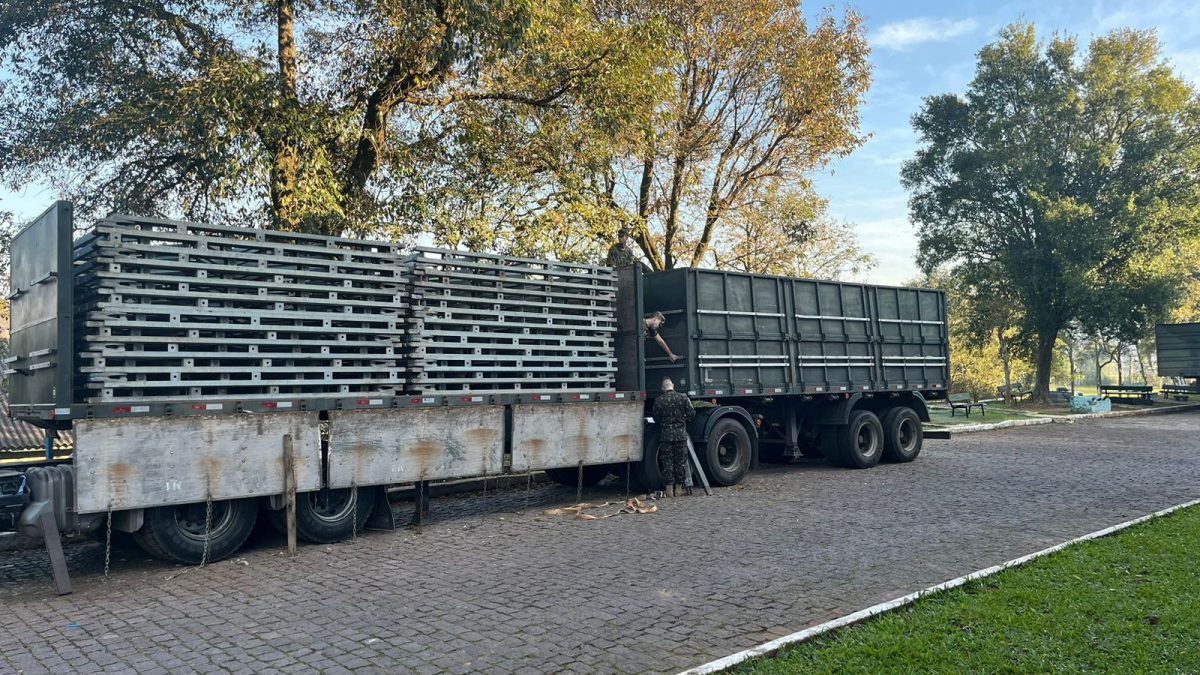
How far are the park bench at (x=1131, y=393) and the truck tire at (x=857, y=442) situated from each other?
82.7ft

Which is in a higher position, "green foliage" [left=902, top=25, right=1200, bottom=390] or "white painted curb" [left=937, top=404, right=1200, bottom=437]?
"green foliage" [left=902, top=25, right=1200, bottom=390]

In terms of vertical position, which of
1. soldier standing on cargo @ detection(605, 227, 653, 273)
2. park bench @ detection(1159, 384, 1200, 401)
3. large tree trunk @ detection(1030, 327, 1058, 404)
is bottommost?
park bench @ detection(1159, 384, 1200, 401)

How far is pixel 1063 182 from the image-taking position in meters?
34.2

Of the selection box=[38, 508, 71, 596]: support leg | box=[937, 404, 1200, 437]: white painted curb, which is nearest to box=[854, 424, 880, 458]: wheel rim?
box=[937, 404, 1200, 437]: white painted curb

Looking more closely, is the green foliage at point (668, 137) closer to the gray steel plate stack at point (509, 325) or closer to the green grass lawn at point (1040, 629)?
the gray steel plate stack at point (509, 325)

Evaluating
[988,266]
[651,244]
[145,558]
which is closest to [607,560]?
[145,558]

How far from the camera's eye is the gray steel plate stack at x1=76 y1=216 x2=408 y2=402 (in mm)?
8086

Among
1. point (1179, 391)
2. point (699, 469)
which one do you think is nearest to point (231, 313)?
point (699, 469)

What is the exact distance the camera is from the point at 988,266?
117 ft

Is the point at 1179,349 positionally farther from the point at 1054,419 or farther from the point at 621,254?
the point at 621,254

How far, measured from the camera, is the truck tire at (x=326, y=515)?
902cm

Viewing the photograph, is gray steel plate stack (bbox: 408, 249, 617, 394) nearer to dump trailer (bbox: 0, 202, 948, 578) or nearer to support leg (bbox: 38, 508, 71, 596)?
dump trailer (bbox: 0, 202, 948, 578)

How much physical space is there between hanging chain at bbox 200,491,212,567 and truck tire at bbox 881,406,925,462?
39.4 feet

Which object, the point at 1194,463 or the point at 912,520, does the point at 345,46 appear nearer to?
the point at 912,520
